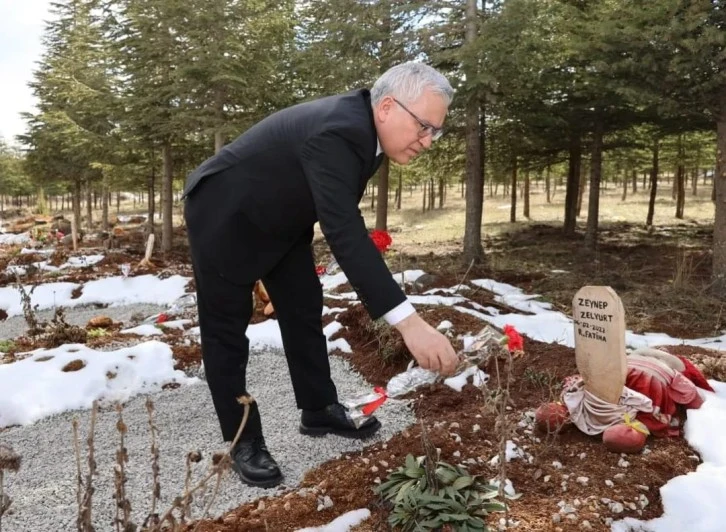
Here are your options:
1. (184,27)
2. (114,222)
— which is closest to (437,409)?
(184,27)

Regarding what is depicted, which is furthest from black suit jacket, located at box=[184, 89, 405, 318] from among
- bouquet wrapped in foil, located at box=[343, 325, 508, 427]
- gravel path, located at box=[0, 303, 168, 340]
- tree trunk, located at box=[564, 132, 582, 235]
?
tree trunk, located at box=[564, 132, 582, 235]

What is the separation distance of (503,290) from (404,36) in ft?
17.2

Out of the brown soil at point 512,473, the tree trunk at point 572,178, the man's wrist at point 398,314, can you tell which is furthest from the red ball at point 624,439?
the tree trunk at point 572,178

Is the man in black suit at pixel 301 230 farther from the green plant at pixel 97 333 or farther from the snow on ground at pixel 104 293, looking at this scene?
the snow on ground at pixel 104 293

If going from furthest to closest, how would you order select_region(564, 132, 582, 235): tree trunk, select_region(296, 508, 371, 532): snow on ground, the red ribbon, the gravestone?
select_region(564, 132, 582, 235): tree trunk < the red ribbon < the gravestone < select_region(296, 508, 371, 532): snow on ground

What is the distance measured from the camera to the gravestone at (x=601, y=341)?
7.86 ft

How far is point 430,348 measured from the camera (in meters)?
1.80

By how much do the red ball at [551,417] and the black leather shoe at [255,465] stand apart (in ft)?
4.20

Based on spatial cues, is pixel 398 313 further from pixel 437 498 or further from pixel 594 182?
pixel 594 182

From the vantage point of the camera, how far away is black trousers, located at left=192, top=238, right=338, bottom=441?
8.13 feet

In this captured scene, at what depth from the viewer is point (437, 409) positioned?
327cm

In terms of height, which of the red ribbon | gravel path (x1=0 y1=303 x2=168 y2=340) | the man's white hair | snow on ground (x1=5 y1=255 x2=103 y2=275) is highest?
the man's white hair

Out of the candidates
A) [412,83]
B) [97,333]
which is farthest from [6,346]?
[412,83]

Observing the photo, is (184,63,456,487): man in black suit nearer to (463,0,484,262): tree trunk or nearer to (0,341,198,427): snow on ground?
(0,341,198,427): snow on ground
